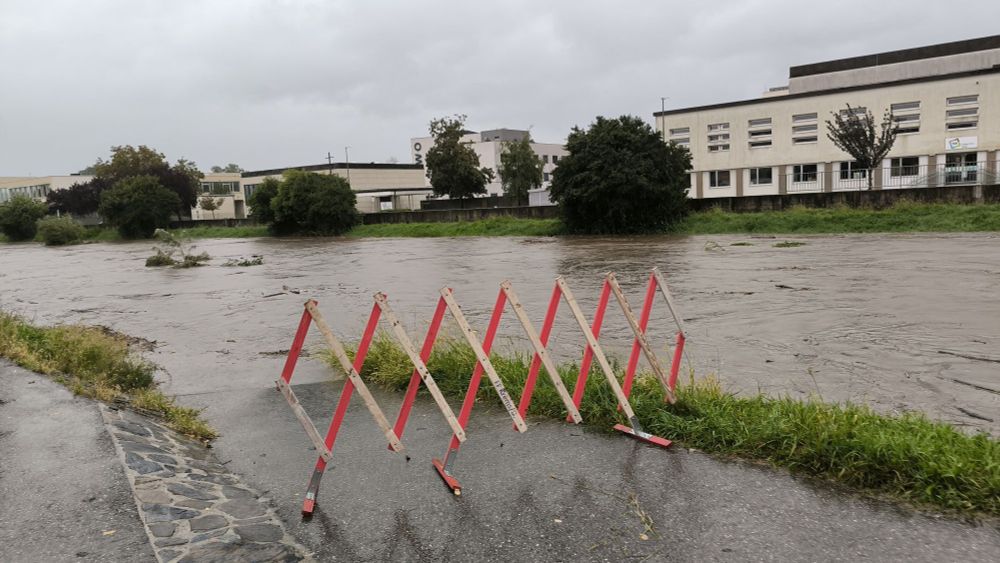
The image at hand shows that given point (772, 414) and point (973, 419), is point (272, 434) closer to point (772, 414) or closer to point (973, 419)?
point (772, 414)

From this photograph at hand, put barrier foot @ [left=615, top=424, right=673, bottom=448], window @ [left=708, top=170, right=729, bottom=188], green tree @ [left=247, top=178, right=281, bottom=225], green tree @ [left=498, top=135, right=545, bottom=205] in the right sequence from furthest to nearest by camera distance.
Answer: green tree @ [left=498, top=135, right=545, bottom=205]
window @ [left=708, top=170, right=729, bottom=188]
green tree @ [left=247, top=178, right=281, bottom=225]
barrier foot @ [left=615, top=424, right=673, bottom=448]

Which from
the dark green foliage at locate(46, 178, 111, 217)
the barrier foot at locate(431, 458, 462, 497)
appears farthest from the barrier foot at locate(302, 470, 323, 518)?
the dark green foliage at locate(46, 178, 111, 217)

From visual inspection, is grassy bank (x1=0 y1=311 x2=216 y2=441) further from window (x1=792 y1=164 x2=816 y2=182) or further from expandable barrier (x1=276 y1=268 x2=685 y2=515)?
window (x1=792 y1=164 x2=816 y2=182)

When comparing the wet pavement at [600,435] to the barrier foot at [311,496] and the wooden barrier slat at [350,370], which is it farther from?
the wooden barrier slat at [350,370]

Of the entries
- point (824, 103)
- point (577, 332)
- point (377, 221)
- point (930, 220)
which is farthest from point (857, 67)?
point (577, 332)

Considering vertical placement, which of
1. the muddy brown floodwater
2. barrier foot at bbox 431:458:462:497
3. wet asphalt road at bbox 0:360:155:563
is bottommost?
the muddy brown floodwater

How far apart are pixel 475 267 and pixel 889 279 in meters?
11.5

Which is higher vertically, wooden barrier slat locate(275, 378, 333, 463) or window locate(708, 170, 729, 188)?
window locate(708, 170, 729, 188)

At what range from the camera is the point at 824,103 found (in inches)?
2009

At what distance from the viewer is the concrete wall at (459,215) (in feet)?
140

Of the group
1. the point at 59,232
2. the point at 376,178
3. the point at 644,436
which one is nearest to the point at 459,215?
the point at 59,232

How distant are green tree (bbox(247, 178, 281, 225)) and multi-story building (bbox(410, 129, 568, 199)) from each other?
2838cm

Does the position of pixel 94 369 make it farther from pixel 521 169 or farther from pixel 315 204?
pixel 521 169

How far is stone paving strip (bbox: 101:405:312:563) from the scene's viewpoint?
12.6 feet
